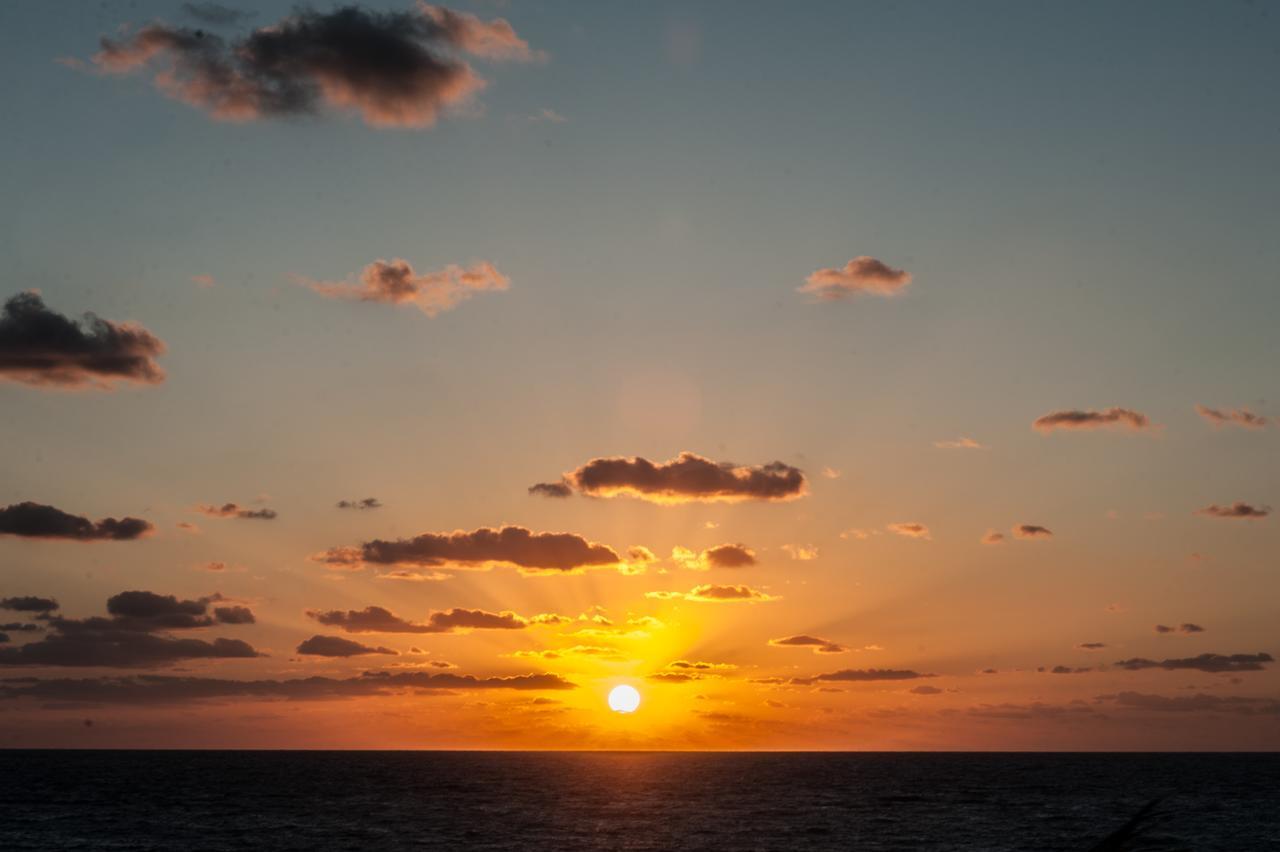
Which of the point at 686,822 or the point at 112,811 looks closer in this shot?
the point at 686,822

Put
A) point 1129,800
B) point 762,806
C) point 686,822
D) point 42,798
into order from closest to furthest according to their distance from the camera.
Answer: point 686,822 → point 762,806 → point 42,798 → point 1129,800

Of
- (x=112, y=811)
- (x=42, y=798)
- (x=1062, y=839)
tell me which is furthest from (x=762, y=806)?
(x=42, y=798)

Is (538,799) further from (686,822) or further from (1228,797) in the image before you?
(1228,797)

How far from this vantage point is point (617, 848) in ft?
350

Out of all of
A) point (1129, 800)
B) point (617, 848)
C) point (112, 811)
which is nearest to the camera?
point (617, 848)

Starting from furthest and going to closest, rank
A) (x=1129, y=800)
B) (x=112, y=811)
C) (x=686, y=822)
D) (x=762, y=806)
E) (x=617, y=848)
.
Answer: (x=1129, y=800) < (x=762, y=806) < (x=112, y=811) < (x=686, y=822) < (x=617, y=848)

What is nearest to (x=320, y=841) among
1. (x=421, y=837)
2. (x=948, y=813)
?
(x=421, y=837)

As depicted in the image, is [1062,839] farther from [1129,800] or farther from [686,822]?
[1129,800]

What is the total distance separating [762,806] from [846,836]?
45.1 m

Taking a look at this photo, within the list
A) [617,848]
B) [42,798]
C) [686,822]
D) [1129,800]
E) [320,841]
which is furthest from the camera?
[1129,800]

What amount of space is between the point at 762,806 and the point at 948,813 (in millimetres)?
24890

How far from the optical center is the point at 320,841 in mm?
113688

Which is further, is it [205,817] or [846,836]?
[205,817]

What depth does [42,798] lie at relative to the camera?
175 m
